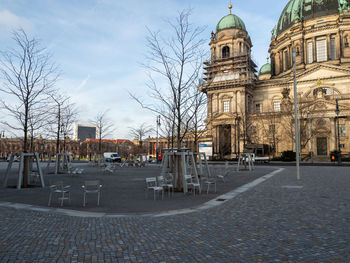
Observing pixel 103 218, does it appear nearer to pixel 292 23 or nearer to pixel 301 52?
pixel 301 52

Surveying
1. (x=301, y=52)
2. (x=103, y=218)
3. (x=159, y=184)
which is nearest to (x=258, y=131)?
(x=301, y=52)

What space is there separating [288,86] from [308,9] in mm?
22227

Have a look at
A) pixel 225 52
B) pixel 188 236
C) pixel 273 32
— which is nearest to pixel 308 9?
pixel 273 32

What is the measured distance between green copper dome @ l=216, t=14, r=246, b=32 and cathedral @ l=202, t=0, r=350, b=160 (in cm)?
25

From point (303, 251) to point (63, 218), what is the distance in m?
5.94

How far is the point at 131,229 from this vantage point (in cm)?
627

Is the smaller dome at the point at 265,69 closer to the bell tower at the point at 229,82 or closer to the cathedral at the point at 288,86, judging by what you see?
the cathedral at the point at 288,86

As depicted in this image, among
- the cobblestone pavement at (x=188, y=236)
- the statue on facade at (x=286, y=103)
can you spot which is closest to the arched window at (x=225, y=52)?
the statue on facade at (x=286, y=103)

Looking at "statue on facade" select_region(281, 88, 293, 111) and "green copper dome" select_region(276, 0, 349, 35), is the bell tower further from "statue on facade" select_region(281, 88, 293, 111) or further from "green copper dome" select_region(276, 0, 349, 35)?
"green copper dome" select_region(276, 0, 349, 35)

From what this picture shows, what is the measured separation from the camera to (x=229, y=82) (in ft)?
208

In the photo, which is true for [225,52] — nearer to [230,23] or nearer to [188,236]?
[230,23]

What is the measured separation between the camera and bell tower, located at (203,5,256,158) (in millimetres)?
60875

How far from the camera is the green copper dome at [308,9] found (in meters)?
64.7

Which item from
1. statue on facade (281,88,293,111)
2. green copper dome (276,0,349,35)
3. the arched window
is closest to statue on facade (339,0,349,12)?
green copper dome (276,0,349,35)
